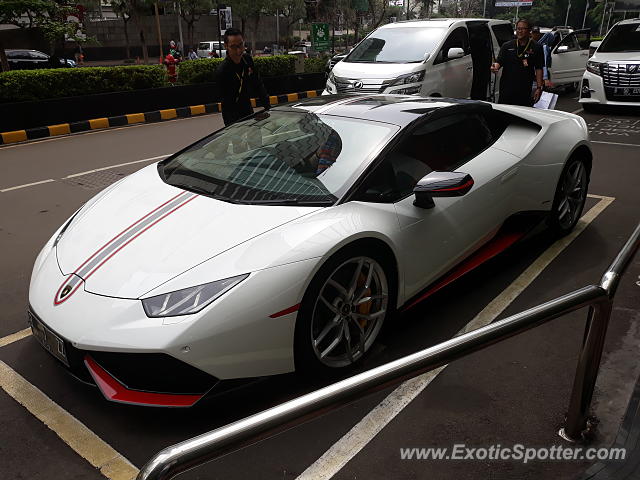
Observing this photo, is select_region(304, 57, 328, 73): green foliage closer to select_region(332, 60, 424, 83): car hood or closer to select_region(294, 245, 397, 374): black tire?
select_region(332, 60, 424, 83): car hood

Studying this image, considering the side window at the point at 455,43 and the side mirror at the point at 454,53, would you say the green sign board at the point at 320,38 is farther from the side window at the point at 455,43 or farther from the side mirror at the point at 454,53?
the side mirror at the point at 454,53

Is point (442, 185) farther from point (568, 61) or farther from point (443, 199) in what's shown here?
point (568, 61)

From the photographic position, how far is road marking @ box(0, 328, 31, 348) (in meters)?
3.44

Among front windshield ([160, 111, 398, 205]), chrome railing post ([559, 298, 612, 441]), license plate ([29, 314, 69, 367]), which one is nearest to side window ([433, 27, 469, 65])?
front windshield ([160, 111, 398, 205])

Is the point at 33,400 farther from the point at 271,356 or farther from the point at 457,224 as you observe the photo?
the point at 457,224

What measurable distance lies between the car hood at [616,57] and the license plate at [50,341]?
1110 centimetres

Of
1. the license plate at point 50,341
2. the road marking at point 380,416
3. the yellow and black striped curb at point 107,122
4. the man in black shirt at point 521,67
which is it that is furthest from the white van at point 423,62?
the license plate at point 50,341

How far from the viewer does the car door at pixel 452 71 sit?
30.4 ft

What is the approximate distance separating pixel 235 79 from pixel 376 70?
3.40 metres

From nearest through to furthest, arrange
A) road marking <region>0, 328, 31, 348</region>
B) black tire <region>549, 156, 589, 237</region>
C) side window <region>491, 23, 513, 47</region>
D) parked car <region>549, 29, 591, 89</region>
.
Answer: road marking <region>0, 328, 31, 348</region> < black tire <region>549, 156, 589, 237</region> < side window <region>491, 23, 513, 47</region> < parked car <region>549, 29, 591, 89</region>

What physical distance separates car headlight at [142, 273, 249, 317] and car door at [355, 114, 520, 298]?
0.97m

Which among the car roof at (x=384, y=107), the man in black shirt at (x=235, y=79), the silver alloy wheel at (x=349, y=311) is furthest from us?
the man in black shirt at (x=235, y=79)

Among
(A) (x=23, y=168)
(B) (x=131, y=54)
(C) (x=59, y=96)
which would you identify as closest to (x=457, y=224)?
(A) (x=23, y=168)

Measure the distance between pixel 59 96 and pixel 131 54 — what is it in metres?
35.7
